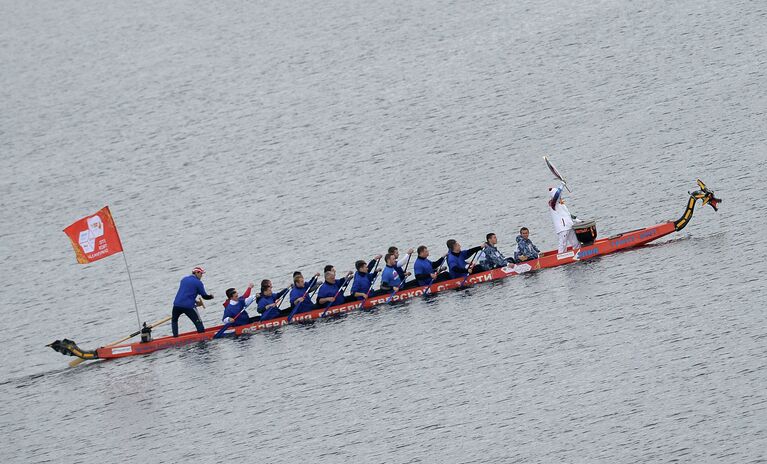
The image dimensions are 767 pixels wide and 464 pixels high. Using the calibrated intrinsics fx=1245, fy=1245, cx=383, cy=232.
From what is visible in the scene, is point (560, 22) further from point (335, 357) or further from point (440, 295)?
point (335, 357)

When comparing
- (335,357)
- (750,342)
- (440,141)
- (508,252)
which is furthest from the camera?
(440,141)

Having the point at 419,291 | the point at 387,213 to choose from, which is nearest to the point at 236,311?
the point at 419,291

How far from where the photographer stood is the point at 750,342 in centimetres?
3206

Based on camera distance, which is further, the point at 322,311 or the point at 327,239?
the point at 327,239

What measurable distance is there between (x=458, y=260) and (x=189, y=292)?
8.82 m

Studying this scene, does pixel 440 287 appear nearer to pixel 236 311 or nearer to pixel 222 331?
pixel 236 311

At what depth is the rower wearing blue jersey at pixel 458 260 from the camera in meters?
40.0

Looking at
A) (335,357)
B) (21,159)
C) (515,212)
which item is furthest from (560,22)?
(335,357)

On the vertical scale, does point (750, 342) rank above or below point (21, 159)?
below

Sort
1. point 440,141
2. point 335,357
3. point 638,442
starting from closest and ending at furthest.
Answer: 1. point 638,442
2. point 335,357
3. point 440,141

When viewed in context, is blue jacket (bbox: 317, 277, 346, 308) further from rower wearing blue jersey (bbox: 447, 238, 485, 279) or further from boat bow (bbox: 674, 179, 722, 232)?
boat bow (bbox: 674, 179, 722, 232)

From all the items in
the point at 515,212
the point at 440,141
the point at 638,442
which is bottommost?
the point at 638,442

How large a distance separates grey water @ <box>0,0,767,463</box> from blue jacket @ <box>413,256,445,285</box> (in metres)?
0.71

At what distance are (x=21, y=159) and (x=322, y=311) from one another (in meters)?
36.7
